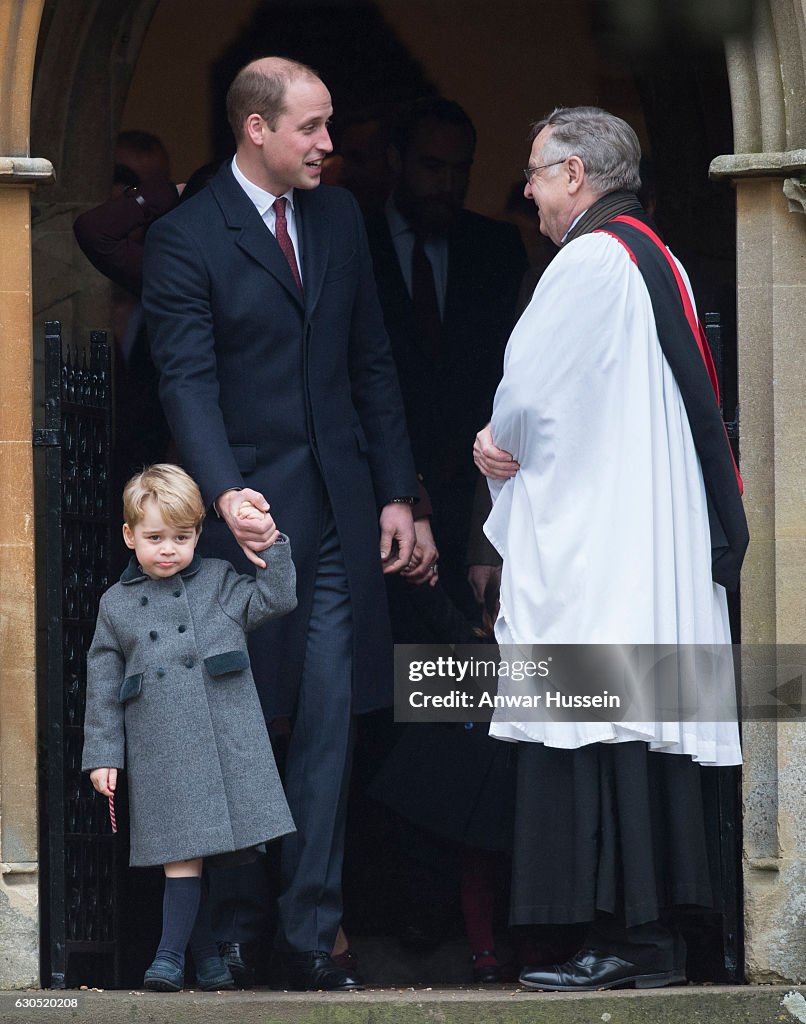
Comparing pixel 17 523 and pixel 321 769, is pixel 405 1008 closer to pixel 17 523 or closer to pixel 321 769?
pixel 321 769

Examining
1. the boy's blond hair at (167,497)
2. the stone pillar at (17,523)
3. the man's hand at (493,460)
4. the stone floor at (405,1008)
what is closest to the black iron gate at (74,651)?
the stone pillar at (17,523)

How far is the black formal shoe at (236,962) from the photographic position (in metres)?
5.44

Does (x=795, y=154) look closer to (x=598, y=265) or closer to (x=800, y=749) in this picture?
(x=598, y=265)

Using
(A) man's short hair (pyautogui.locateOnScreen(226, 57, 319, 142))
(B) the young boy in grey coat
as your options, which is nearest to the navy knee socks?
(B) the young boy in grey coat

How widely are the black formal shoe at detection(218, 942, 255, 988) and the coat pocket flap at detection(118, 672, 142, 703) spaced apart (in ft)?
2.50

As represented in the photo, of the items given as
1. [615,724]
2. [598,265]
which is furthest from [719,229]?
[615,724]

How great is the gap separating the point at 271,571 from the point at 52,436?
78cm

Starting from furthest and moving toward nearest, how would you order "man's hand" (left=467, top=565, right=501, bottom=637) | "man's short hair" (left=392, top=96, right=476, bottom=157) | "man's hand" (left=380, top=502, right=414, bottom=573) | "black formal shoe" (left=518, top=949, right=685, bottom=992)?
1. "man's short hair" (left=392, top=96, right=476, bottom=157)
2. "man's hand" (left=467, top=565, right=501, bottom=637)
3. "man's hand" (left=380, top=502, right=414, bottom=573)
4. "black formal shoe" (left=518, top=949, right=685, bottom=992)

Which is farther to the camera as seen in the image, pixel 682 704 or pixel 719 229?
pixel 719 229

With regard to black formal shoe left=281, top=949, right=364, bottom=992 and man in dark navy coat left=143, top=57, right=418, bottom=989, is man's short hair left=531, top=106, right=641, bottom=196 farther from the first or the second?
black formal shoe left=281, top=949, right=364, bottom=992

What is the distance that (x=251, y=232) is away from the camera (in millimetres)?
5480

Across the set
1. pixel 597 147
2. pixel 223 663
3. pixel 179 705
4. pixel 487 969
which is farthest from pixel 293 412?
pixel 487 969

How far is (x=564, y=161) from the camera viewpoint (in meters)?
5.28

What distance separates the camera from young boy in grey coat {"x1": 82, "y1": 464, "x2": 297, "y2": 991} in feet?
16.7
